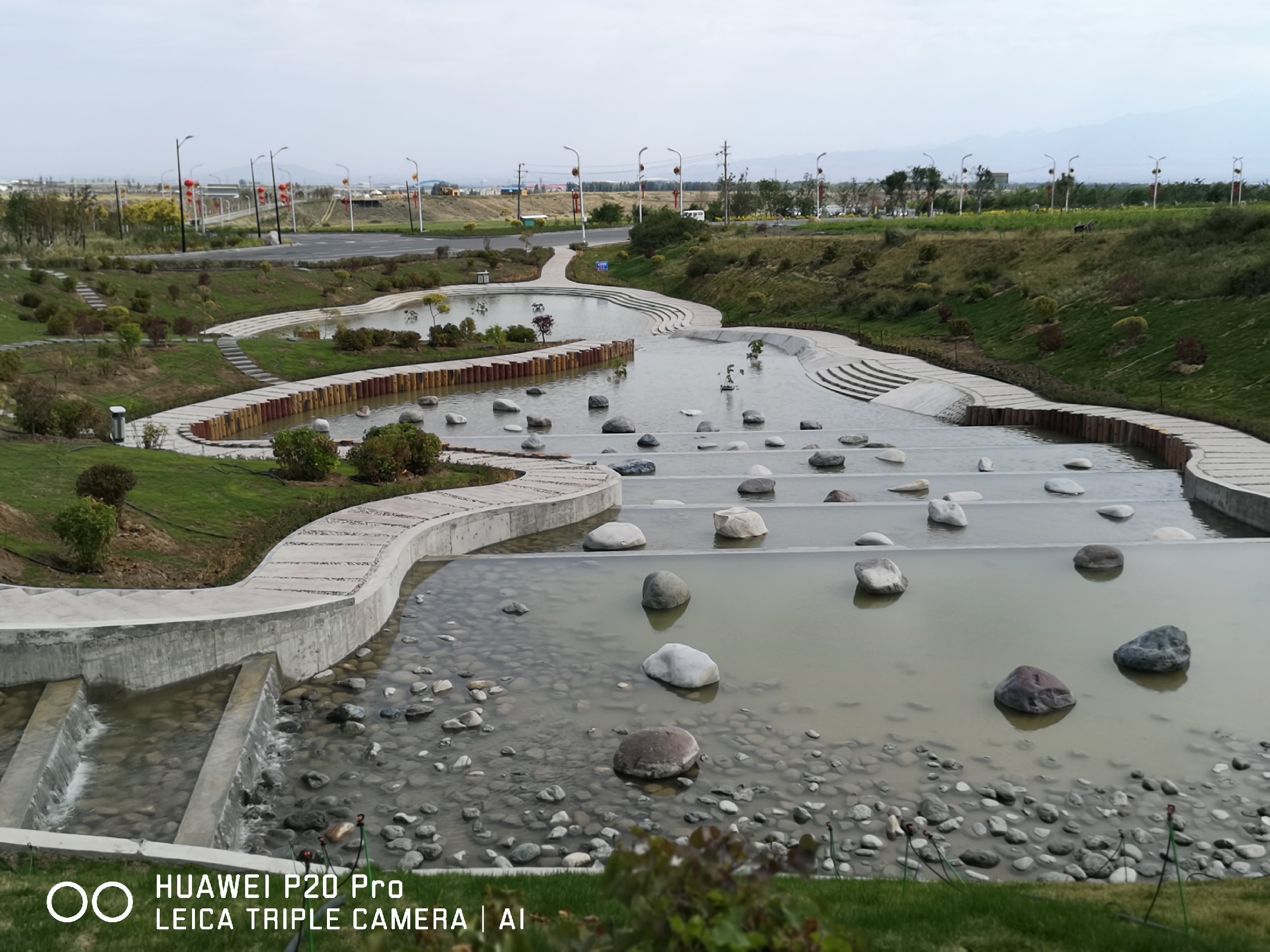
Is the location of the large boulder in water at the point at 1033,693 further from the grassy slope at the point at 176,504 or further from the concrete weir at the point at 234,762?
the grassy slope at the point at 176,504

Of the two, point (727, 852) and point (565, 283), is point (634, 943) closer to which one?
point (727, 852)

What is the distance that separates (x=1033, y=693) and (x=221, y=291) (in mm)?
44852

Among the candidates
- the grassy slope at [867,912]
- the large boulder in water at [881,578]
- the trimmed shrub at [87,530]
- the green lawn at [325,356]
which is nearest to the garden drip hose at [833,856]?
the grassy slope at [867,912]

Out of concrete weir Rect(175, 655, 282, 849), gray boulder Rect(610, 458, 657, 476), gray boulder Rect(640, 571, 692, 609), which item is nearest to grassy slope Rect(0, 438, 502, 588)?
concrete weir Rect(175, 655, 282, 849)

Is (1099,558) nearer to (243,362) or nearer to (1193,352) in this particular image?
(1193,352)

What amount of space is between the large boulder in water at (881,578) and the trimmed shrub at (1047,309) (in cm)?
2404

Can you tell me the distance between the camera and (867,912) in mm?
5836

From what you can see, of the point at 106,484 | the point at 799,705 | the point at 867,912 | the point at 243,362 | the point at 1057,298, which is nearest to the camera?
the point at 867,912

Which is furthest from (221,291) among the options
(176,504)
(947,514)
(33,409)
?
(947,514)

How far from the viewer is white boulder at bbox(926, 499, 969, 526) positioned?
15758 millimetres

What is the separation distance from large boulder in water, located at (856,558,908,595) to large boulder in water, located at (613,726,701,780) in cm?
444

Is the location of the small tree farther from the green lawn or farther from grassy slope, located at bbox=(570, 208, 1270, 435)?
grassy slope, located at bbox=(570, 208, 1270, 435)

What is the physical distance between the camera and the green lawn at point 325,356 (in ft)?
103

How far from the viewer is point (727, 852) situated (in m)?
3.51
